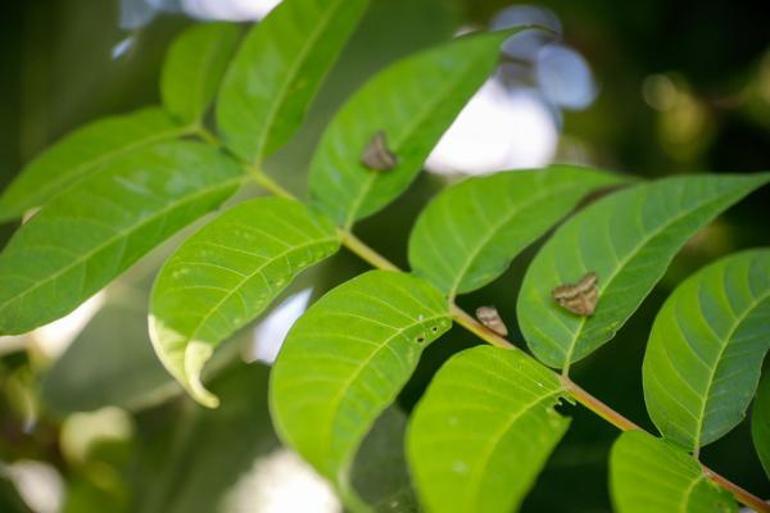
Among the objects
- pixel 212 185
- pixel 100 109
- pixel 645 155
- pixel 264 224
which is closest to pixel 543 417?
pixel 264 224

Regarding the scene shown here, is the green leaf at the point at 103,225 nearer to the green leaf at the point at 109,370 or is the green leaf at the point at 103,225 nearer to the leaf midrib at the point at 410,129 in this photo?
the leaf midrib at the point at 410,129

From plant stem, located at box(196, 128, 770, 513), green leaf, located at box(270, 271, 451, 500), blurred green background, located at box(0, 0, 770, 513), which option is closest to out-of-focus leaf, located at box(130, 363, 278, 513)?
blurred green background, located at box(0, 0, 770, 513)

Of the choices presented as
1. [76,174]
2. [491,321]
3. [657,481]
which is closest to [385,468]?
[491,321]

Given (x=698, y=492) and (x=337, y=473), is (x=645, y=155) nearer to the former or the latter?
(x=698, y=492)

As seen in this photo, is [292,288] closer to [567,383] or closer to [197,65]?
[197,65]

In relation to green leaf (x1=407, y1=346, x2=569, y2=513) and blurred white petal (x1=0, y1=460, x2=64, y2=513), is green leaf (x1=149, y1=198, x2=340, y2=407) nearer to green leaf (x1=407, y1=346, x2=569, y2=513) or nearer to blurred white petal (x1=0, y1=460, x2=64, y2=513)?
green leaf (x1=407, y1=346, x2=569, y2=513)

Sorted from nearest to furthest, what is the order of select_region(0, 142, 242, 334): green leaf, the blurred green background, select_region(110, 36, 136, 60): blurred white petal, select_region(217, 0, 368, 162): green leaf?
select_region(0, 142, 242, 334): green leaf < select_region(217, 0, 368, 162): green leaf < the blurred green background < select_region(110, 36, 136, 60): blurred white petal

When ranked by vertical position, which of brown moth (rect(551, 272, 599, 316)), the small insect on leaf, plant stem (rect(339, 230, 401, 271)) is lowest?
plant stem (rect(339, 230, 401, 271))
